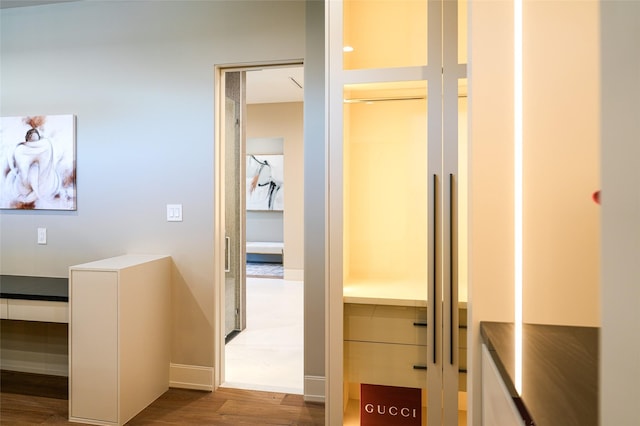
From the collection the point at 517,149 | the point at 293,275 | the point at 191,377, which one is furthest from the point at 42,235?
the point at 293,275

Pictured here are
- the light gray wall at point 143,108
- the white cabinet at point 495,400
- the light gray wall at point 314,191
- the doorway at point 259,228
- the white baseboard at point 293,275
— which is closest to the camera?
the white cabinet at point 495,400

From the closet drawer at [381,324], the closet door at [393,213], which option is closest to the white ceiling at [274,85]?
the closet door at [393,213]

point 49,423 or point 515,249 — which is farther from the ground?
point 515,249

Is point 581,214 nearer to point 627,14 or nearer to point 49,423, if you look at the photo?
point 627,14

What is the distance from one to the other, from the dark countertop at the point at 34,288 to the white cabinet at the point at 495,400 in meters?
2.45

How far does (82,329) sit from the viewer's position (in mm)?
2400

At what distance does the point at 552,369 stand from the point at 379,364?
1.26 m

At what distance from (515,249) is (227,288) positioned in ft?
10.1

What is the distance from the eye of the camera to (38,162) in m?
3.11

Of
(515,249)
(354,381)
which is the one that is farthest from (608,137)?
(354,381)

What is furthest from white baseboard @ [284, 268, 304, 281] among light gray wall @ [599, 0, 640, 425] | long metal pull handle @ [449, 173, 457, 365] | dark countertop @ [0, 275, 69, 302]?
light gray wall @ [599, 0, 640, 425]

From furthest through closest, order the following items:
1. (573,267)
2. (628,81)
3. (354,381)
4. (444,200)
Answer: (354,381) < (444,200) < (573,267) < (628,81)

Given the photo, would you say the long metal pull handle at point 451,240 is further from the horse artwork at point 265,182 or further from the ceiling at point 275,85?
the horse artwork at point 265,182

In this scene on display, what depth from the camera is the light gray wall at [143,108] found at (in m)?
2.85
